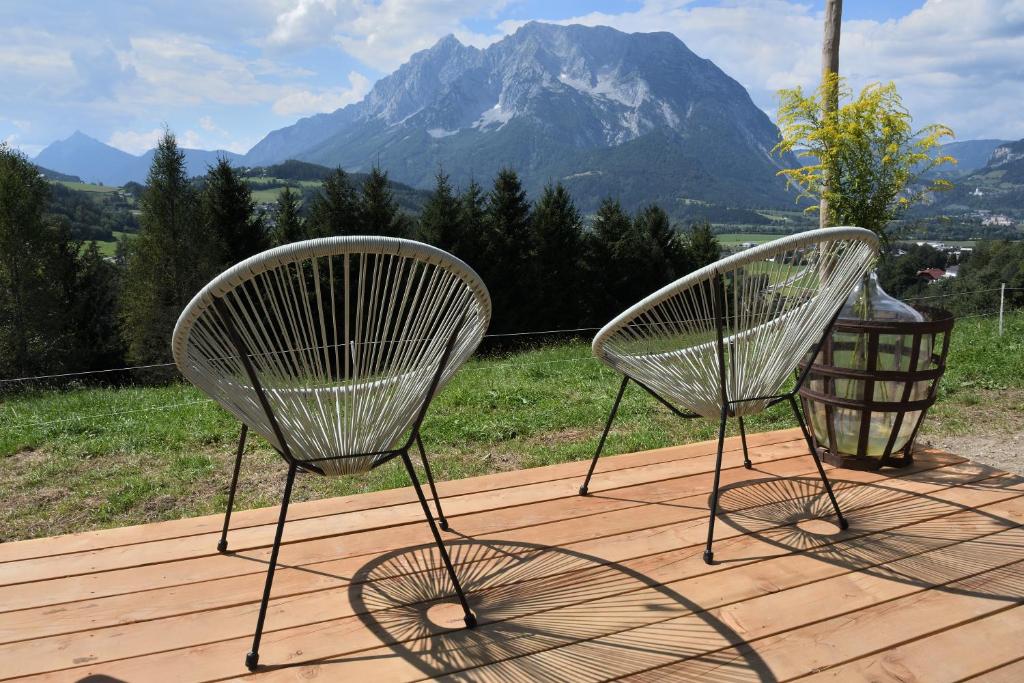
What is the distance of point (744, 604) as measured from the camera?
164cm

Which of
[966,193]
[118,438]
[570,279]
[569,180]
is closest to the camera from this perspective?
[118,438]

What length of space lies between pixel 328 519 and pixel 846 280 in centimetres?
167

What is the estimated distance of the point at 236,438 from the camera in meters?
3.78

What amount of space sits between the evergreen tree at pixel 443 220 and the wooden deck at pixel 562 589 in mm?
21277

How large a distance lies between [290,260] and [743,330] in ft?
4.19

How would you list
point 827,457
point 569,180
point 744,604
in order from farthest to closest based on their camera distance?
point 569,180 < point 827,457 < point 744,604

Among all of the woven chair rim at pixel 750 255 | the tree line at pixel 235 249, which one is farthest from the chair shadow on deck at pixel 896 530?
the tree line at pixel 235 249

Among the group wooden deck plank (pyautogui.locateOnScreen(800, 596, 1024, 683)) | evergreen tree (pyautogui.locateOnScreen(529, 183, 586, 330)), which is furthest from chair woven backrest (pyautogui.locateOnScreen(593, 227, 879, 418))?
evergreen tree (pyautogui.locateOnScreen(529, 183, 586, 330))

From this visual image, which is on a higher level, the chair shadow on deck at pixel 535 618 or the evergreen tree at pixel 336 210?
the evergreen tree at pixel 336 210

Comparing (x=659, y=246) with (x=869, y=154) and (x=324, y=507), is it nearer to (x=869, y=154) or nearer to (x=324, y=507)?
(x=869, y=154)

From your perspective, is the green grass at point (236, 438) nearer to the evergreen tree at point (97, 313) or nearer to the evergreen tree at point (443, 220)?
the evergreen tree at point (443, 220)

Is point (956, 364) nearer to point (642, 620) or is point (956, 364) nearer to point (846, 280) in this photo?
point (846, 280)

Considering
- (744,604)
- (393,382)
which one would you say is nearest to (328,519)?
(393,382)

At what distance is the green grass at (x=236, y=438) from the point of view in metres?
2.92
